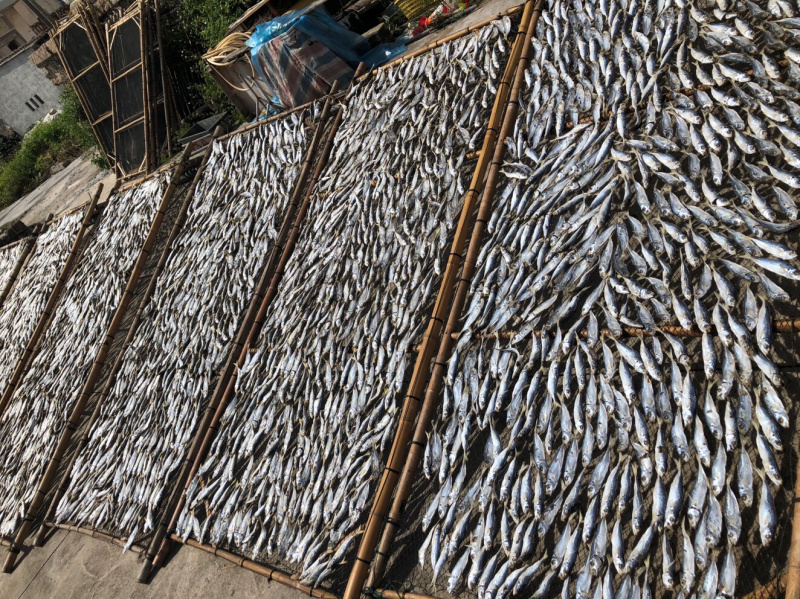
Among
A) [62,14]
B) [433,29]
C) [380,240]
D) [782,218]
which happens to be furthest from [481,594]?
[62,14]

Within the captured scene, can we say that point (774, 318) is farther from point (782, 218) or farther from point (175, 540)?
point (175, 540)

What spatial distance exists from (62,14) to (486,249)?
24989mm

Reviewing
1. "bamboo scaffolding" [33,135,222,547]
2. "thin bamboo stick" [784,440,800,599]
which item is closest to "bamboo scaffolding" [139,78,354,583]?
"bamboo scaffolding" [33,135,222,547]

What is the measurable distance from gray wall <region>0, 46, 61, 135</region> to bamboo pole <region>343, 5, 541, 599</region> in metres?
28.7

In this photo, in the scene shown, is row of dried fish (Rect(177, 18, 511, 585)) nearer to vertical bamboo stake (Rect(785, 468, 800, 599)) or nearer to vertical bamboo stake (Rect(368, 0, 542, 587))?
vertical bamboo stake (Rect(368, 0, 542, 587))

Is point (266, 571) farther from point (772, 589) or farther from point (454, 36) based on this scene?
point (454, 36)

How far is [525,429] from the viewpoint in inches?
127

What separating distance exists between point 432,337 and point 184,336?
3.39 m

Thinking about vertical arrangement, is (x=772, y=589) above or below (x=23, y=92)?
above

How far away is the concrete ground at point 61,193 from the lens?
52.1 ft

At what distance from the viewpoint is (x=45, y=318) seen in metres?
8.60

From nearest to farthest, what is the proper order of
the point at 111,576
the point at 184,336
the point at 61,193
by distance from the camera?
the point at 111,576, the point at 184,336, the point at 61,193

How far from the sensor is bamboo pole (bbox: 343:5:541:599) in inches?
133

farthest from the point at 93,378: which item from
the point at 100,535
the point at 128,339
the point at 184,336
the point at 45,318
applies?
the point at 45,318
